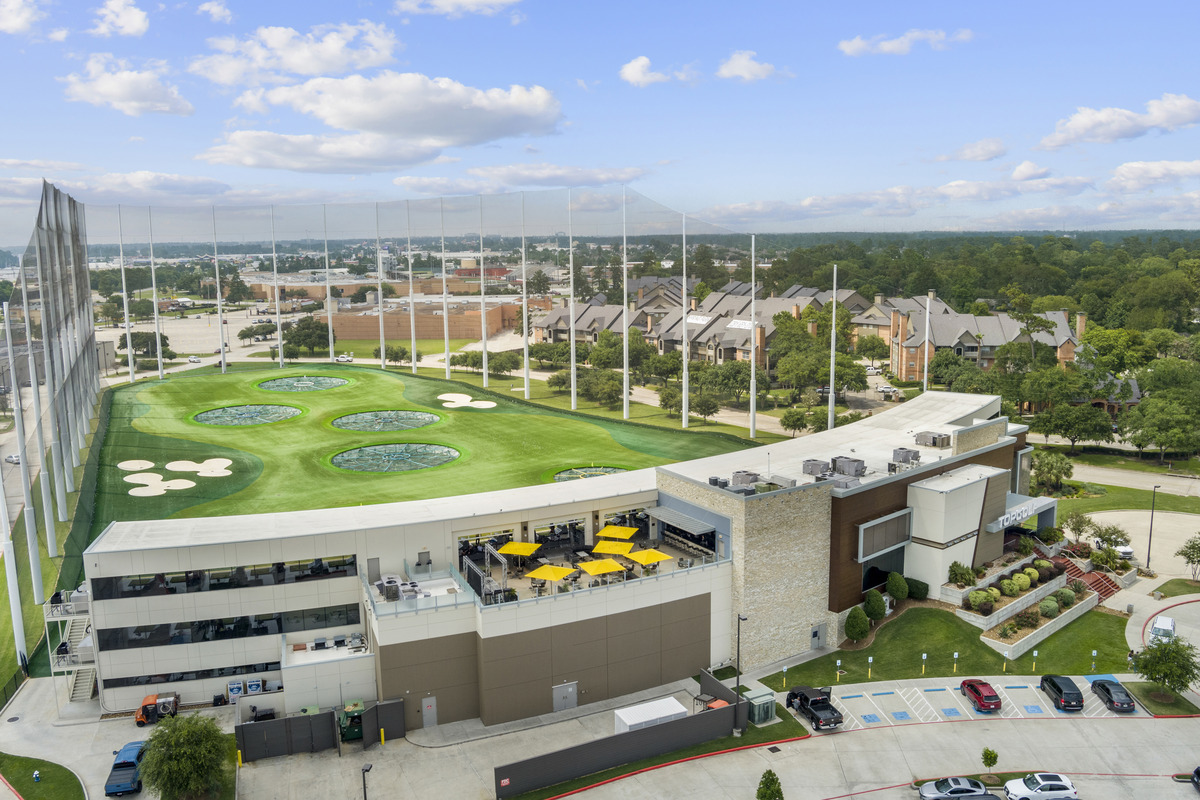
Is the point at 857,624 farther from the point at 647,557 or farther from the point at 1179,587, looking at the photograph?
the point at 1179,587

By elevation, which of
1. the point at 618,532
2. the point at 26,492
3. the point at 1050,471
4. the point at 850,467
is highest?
the point at 26,492

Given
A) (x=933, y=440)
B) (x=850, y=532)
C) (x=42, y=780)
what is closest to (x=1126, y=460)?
(x=933, y=440)

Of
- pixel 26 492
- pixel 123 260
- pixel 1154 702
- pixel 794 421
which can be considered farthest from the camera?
pixel 123 260

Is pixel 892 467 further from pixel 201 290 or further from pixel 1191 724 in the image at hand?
pixel 201 290

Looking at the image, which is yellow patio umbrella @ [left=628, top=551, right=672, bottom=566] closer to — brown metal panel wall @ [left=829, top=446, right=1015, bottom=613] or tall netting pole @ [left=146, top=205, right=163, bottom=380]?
brown metal panel wall @ [left=829, top=446, right=1015, bottom=613]

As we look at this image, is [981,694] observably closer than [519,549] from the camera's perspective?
Yes

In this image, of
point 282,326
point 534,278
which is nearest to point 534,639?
point 534,278

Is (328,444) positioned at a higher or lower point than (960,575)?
higher

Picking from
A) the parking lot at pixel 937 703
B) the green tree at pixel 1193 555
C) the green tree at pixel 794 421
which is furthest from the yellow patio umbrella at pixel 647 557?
the green tree at pixel 794 421
